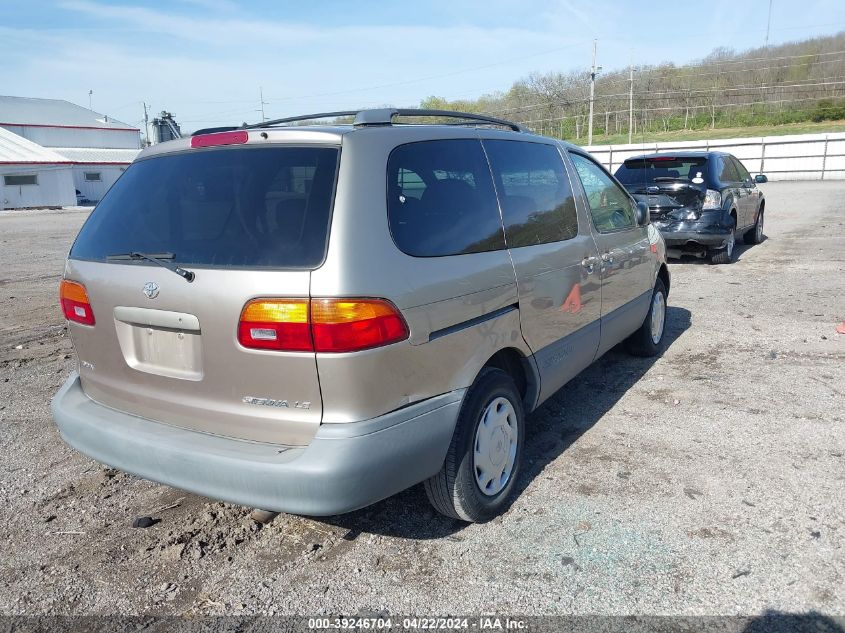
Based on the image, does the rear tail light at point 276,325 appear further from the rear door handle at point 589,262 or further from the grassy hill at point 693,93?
the grassy hill at point 693,93

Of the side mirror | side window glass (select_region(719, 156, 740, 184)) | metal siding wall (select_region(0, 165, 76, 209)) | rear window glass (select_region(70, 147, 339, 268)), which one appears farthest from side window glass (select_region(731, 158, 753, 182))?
metal siding wall (select_region(0, 165, 76, 209))

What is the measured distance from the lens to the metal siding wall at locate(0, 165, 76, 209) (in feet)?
118

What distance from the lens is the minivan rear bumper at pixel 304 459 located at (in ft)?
7.60

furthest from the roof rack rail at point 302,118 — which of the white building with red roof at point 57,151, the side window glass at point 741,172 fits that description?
the white building with red roof at point 57,151

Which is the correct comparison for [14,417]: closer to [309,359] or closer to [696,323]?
[309,359]

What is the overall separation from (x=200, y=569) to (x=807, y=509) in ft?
9.23

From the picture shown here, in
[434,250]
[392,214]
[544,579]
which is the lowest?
[544,579]

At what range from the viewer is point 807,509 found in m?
3.05

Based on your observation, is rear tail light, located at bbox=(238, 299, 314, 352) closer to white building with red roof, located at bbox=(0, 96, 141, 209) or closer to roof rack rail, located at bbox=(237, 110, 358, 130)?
roof rack rail, located at bbox=(237, 110, 358, 130)

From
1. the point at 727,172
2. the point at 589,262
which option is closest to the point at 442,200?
the point at 589,262

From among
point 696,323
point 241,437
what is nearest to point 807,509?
point 241,437

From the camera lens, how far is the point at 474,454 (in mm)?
2904

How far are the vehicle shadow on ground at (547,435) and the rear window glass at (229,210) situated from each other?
1435 mm

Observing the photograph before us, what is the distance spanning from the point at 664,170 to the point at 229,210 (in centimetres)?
850
